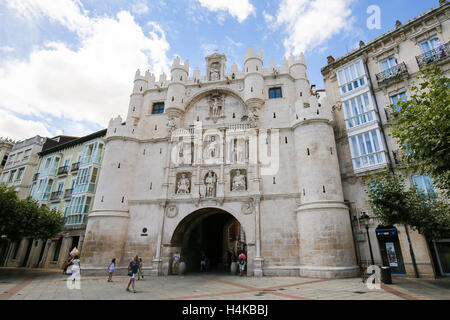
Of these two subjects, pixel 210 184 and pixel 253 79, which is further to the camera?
pixel 253 79

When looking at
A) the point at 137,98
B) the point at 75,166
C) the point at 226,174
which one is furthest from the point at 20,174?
the point at 226,174

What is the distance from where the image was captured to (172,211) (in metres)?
20.7

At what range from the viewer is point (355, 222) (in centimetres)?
1816

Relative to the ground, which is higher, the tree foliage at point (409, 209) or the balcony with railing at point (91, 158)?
the balcony with railing at point (91, 158)

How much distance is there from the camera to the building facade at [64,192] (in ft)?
88.2

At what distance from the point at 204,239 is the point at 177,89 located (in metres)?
15.6

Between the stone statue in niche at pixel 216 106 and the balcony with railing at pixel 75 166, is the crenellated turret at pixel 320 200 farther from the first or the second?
the balcony with railing at pixel 75 166

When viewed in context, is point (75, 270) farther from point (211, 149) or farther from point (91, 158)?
point (91, 158)

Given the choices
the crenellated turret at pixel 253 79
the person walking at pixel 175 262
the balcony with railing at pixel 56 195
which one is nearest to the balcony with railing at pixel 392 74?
the crenellated turret at pixel 253 79

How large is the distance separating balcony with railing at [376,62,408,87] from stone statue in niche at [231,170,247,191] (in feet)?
41.3

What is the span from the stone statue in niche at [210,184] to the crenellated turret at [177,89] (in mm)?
6969

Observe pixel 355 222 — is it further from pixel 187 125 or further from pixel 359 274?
pixel 187 125
